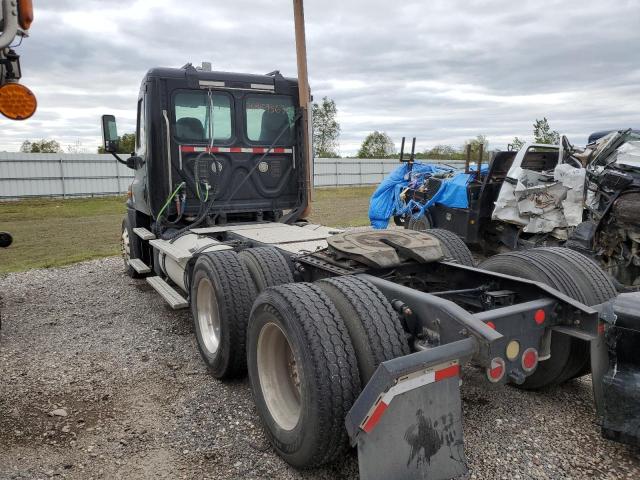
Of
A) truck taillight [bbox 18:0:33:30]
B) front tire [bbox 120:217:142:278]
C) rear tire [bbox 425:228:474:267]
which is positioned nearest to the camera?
truck taillight [bbox 18:0:33:30]

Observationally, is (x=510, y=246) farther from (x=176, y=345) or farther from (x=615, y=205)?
(x=176, y=345)

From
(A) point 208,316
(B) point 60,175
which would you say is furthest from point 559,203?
(B) point 60,175

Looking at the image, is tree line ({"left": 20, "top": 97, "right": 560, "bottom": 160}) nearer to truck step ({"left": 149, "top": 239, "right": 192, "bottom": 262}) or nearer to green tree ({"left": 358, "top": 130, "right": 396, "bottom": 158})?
green tree ({"left": 358, "top": 130, "right": 396, "bottom": 158})

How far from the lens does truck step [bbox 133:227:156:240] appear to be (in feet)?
20.8

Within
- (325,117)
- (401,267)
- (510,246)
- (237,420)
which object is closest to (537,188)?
(510,246)

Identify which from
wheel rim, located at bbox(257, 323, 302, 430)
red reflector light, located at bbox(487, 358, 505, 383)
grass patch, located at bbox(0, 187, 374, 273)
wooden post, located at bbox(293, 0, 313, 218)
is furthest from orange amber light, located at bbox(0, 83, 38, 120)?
grass patch, located at bbox(0, 187, 374, 273)

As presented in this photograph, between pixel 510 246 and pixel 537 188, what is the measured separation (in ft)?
3.29

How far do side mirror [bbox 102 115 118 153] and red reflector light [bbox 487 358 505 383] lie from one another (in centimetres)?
534

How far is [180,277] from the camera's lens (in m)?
5.30

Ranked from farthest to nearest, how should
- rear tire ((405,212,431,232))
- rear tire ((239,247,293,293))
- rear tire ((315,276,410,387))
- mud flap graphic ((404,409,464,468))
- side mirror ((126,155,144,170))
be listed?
rear tire ((405,212,431,232))
side mirror ((126,155,144,170))
rear tire ((239,247,293,293))
rear tire ((315,276,410,387))
mud flap graphic ((404,409,464,468))

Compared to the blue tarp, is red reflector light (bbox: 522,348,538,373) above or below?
below

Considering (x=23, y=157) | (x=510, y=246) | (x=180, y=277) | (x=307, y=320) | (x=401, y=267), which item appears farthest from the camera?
(x=23, y=157)

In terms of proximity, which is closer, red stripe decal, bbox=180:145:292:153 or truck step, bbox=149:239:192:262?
truck step, bbox=149:239:192:262

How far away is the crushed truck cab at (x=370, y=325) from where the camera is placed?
2340 mm
